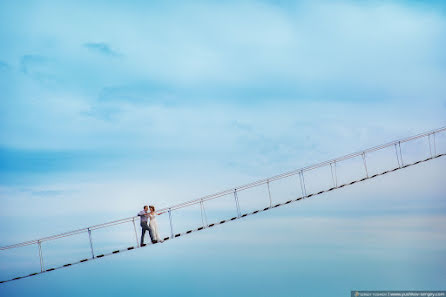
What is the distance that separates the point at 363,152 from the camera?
71.2ft

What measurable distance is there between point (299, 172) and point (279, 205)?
194 cm

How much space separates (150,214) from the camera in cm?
1895

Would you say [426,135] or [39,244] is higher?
[426,135]

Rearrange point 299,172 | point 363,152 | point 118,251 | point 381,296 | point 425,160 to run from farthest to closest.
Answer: point 381,296 → point 425,160 → point 363,152 → point 299,172 → point 118,251

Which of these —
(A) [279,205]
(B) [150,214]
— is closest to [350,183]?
(A) [279,205]

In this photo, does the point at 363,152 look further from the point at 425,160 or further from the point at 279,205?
the point at 279,205

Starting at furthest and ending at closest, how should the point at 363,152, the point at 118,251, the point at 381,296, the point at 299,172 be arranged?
1. the point at 381,296
2. the point at 363,152
3. the point at 299,172
4. the point at 118,251

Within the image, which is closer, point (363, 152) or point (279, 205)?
point (279, 205)

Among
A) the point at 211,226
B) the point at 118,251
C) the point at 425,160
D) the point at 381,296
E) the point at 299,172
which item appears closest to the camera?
the point at 118,251

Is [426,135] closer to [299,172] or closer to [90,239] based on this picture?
[299,172]

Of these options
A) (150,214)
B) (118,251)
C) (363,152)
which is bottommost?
(118,251)

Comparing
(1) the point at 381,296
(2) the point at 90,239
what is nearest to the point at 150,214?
(2) the point at 90,239

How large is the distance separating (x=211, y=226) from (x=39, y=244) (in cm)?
730

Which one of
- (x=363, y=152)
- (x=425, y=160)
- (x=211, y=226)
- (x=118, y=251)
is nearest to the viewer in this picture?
(x=118, y=251)
